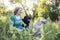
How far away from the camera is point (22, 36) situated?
3.76 m

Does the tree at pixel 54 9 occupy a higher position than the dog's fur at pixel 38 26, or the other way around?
the tree at pixel 54 9

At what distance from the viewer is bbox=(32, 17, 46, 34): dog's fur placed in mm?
3742

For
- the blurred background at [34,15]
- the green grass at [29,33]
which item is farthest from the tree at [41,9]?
the green grass at [29,33]

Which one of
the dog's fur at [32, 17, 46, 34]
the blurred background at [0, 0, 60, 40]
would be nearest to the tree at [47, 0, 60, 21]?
the blurred background at [0, 0, 60, 40]

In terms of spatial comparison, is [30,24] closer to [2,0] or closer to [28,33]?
[28,33]

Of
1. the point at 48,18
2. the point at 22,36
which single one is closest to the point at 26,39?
the point at 22,36

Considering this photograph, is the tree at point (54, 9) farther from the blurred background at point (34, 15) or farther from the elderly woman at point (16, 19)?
the elderly woman at point (16, 19)

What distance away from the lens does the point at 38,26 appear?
3.76 metres

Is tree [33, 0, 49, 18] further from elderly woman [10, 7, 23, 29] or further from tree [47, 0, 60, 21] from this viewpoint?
elderly woman [10, 7, 23, 29]

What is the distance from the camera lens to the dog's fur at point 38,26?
374 centimetres

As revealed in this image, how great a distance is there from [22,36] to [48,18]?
→ 1.19 feet

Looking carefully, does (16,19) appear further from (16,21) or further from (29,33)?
(29,33)

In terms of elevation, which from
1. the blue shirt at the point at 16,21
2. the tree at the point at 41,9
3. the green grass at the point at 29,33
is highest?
the tree at the point at 41,9

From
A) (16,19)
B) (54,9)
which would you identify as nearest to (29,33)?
(16,19)
